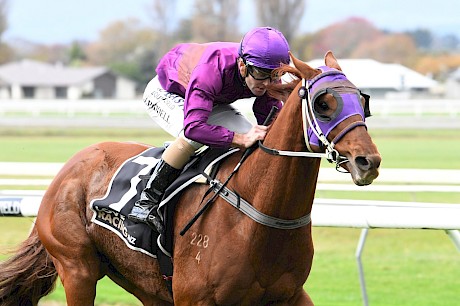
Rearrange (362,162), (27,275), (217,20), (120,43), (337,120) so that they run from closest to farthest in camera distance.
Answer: (362,162) < (337,120) < (27,275) < (217,20) < (120,43)

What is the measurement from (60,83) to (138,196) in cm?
7195

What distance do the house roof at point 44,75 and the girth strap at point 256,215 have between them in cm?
7222

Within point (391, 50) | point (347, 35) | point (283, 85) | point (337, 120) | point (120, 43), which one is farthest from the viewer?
point (120, 43)

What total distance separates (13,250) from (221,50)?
6.32 ft

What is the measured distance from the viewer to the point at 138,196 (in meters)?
4.40

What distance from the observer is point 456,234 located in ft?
17.1

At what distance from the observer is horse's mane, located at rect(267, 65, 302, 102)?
3738 mm

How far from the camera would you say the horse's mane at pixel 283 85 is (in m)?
3.74

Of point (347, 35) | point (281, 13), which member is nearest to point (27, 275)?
point (281, 13)

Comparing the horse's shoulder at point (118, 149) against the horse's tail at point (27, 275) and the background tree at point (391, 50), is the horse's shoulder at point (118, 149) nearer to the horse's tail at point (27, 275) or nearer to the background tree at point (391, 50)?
the horse's tail at point (27, 275)

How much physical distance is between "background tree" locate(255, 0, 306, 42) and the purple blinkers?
49.3 meters

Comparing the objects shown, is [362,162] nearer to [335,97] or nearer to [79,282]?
[335,97]

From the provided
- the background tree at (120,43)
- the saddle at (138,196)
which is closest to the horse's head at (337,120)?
the saddle at (138,196)

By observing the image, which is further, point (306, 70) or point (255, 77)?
point (255, 77)
